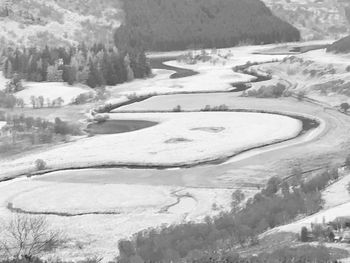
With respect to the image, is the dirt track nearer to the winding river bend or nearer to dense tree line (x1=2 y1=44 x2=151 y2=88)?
the winding river bend

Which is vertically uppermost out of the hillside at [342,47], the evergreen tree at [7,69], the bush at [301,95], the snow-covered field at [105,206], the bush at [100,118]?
the hillside at [342,47]

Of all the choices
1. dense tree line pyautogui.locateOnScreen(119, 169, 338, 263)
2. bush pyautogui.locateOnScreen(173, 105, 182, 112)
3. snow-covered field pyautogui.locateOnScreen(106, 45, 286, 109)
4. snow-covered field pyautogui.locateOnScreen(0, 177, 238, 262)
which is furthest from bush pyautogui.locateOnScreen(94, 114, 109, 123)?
dense tree line pyautogui.locateOnScreen(119, 169, 338, 263)

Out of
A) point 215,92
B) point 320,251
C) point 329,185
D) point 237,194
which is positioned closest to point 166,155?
point 237,194

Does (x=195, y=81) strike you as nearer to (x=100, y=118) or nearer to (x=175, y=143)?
(x=100, y=118)

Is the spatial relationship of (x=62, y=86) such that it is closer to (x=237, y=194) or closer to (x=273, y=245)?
(x=237, y=194)

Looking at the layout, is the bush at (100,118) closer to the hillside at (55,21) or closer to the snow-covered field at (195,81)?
the snow-covered field at (195,81)

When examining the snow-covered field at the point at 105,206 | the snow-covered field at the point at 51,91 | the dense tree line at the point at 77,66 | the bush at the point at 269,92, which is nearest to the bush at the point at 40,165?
the snow-covered field at the point at 105,206
